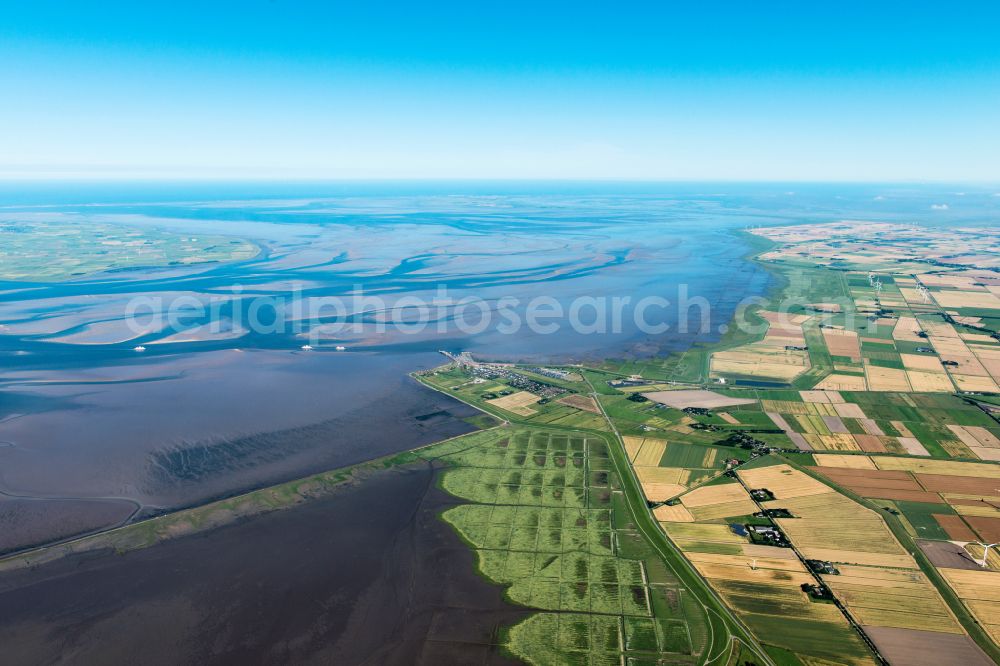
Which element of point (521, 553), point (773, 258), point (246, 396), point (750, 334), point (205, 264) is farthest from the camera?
point (773, 258)

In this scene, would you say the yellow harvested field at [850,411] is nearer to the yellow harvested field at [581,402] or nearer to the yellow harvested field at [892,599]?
the yellow harvested field at [581,402]

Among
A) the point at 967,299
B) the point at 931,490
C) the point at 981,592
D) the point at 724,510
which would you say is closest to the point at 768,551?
the point at 724,510

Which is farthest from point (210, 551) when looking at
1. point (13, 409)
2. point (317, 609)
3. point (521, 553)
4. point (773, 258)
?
point (773, 258)

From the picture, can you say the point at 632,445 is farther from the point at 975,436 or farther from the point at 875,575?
the point at 975,436

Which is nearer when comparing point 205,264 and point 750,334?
point 750,334

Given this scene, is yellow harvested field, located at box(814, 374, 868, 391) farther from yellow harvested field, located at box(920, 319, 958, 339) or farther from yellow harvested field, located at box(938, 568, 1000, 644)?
A: yellow harvested field, located at box(938, 568, 1000, 644)

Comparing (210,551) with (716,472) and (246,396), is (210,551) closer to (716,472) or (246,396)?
(246,396)

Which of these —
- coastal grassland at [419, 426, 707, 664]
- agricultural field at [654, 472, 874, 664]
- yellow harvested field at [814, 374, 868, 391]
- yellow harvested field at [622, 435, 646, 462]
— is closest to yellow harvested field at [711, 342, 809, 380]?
yellow harvested field at [814, 374, 868, 391]
